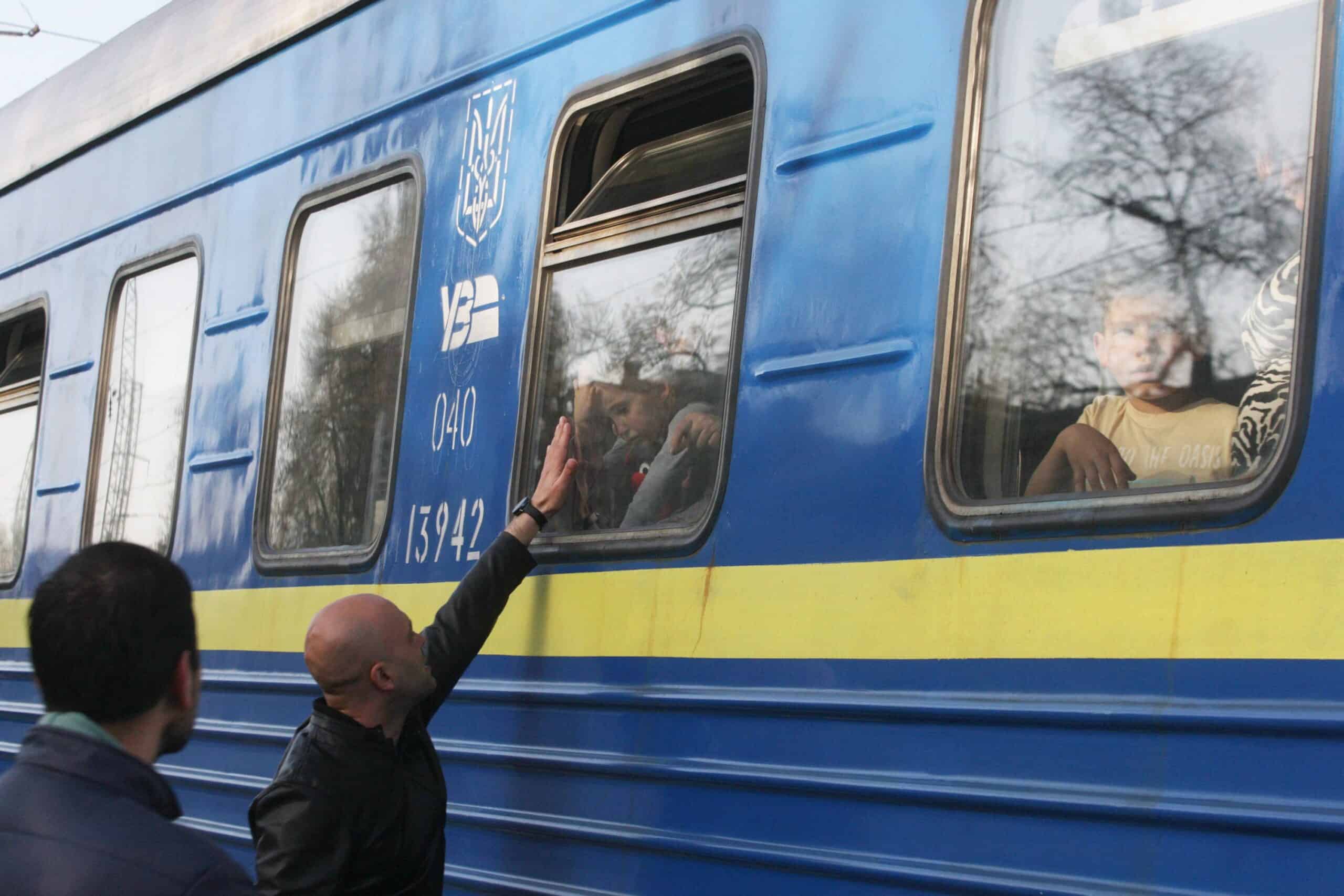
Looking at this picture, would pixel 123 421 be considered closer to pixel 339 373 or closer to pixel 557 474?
pixel 339 373

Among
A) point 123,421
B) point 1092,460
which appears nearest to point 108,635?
point 1092,460

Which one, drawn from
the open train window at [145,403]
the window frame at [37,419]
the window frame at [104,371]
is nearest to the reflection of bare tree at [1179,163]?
the open train window at [145,403]

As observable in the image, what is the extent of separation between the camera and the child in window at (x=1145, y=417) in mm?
2223

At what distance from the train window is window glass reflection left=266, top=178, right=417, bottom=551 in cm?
177

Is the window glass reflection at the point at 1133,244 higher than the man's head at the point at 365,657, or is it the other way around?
the window glass reflection at the point at 1133,244

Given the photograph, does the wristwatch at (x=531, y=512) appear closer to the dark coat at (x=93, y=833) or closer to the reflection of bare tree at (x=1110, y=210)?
the reflection of bare tree at (x=1110, y=210)

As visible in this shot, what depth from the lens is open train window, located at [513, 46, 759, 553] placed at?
3049 millimetres

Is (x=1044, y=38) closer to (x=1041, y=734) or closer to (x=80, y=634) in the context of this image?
(x=1041, y=734)

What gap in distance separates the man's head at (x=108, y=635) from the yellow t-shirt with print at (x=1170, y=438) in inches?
51.5

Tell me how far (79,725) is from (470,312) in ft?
6.78

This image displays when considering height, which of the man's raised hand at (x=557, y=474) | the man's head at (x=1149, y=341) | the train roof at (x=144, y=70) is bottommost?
the man's raised hand at (x=557, y=474)

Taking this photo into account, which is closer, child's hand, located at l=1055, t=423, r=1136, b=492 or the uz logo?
child's hand, located at l=1055, t=423, r=1136, b=492

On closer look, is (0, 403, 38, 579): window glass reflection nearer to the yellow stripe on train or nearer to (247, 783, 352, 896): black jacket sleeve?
the yellow stripe on train

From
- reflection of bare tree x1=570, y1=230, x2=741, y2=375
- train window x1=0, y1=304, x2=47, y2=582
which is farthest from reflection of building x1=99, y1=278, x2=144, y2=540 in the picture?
reflection of bare tree x1=570, y1=230, x2=741, y2=375
